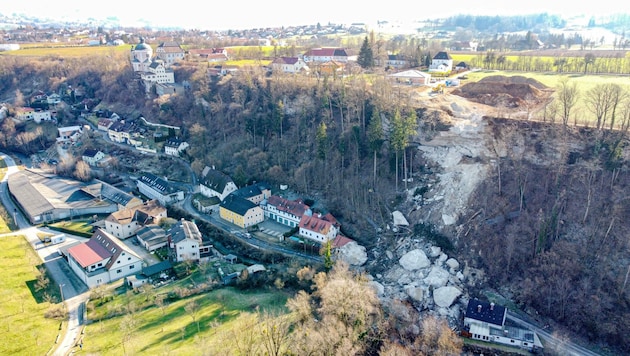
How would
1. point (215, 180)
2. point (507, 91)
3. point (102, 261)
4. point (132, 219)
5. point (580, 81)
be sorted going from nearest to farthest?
point (102, 261)
point (132, 219)
point (215, 180)
point (507, 91)
point (580, 81)

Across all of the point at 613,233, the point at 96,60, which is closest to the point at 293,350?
the point at 613,233

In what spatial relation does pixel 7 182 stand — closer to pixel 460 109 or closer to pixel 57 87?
pixel 57 87

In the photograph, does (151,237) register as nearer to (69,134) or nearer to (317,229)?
(317,229)

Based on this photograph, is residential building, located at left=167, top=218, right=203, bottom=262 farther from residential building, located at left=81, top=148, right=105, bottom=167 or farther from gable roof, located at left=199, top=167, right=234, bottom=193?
residential building, located at left=81, top=148, right=105, bottom=167

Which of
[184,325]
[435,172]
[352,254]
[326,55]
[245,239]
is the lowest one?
[184,325]

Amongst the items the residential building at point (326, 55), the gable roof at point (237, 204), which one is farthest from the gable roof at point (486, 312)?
the residential building at point (326, 55)

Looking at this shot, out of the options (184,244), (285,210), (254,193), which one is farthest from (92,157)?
(285,210)

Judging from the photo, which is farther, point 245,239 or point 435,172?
point 435,172
